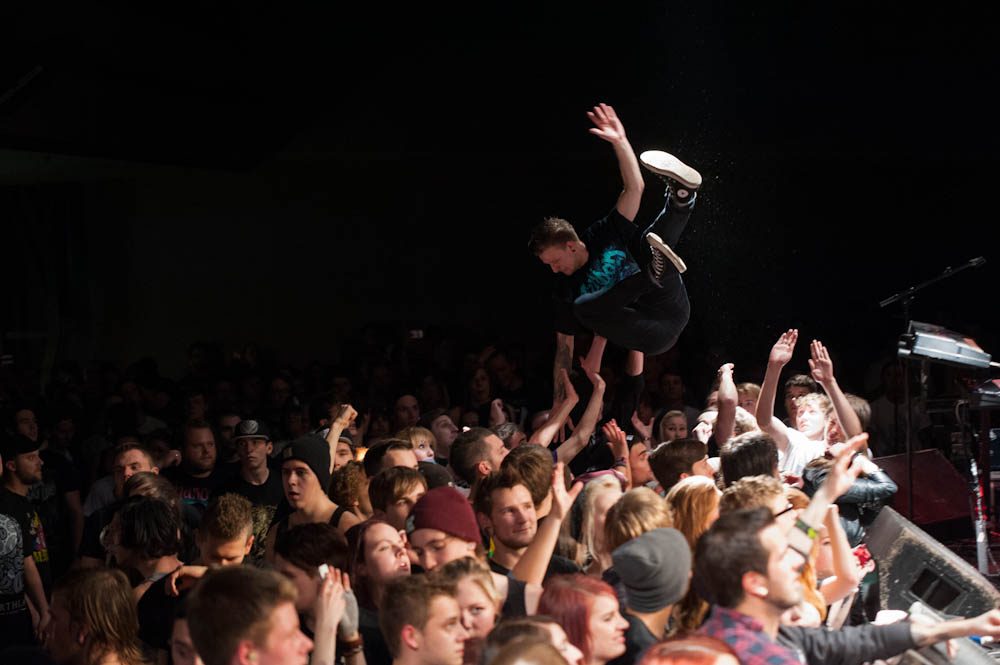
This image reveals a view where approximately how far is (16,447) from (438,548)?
323 centimetres

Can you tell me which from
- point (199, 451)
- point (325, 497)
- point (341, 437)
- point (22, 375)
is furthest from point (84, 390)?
point (325, 497)

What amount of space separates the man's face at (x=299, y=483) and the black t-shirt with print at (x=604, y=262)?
156cm

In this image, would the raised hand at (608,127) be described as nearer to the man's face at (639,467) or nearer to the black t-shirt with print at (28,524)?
the man's face at (639,467)

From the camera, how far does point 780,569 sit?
289cm

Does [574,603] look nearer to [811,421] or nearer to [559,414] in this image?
[559,414]

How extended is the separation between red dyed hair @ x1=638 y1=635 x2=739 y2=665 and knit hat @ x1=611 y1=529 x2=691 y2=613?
1.85ft

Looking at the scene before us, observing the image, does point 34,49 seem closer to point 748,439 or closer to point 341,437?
point 341,437

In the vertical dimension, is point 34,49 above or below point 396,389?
above

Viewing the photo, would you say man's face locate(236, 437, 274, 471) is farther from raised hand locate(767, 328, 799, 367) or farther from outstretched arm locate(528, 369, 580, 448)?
raised hand locate(767, 328, 799, 367)

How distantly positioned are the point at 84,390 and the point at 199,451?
4.17 metres

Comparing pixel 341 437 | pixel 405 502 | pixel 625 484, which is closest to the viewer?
pixel 405 502

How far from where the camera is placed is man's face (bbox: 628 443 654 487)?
529cm

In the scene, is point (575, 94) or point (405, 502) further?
point (575, 94)

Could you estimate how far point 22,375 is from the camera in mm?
11078
